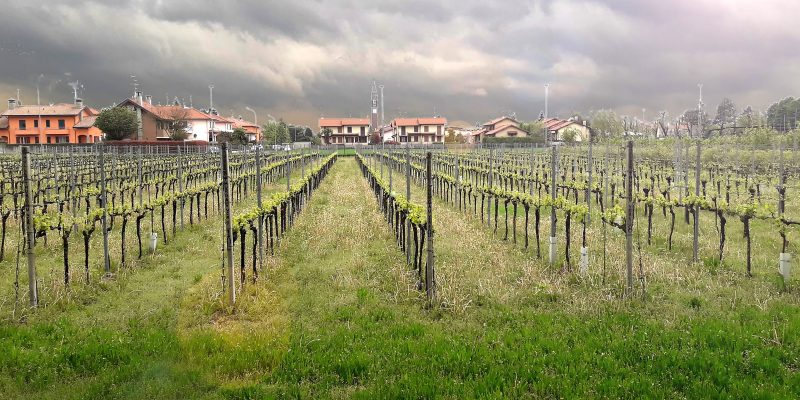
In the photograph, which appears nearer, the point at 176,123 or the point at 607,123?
the point at 176,123

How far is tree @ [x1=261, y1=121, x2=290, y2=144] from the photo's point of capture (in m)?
87.4

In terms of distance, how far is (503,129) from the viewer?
90.4 metres

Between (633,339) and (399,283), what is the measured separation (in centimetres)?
352

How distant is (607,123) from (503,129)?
52.0ft

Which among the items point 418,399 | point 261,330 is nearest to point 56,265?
point 261,330

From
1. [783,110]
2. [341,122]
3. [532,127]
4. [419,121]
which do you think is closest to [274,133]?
[341,122]

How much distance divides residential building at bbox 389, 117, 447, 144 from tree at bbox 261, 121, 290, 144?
18.7 meters

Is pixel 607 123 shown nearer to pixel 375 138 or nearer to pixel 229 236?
pixel 375 138

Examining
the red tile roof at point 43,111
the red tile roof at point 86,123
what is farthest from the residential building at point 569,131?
the red tile roof at point 43,111

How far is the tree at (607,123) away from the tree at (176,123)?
58625 millimetres

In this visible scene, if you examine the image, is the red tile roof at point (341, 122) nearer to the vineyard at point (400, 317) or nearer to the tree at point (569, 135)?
the tree at point (569, 135)

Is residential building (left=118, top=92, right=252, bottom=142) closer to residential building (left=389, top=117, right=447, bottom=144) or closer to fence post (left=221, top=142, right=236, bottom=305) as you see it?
residential building (left=389, top=117, right=447, bottom=144)

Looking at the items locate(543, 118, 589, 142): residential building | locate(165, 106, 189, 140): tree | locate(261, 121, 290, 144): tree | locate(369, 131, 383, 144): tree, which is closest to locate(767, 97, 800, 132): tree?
locate(543, 118, 589, 142): residential building

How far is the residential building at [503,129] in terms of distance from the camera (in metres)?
90.4
